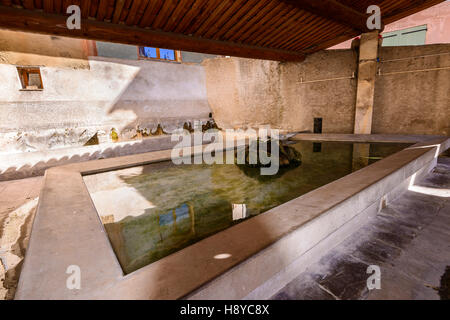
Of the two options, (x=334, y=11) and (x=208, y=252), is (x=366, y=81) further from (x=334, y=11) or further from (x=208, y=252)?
(x=208, y=252)

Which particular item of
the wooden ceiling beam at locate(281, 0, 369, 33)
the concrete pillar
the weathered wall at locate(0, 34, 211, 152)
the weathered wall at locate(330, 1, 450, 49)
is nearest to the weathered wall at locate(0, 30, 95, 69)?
the weathered wall at locate(0, 34, 211, 152)

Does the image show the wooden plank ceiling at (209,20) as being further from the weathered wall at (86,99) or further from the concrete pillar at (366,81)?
the weathered wall at (86,99)

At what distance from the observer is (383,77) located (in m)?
6.34

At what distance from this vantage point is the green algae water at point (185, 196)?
1.98 meters

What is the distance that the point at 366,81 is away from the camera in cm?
636

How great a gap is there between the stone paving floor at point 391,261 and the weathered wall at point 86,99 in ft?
24.5

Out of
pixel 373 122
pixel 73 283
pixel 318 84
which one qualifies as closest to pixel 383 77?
pixel 373 122

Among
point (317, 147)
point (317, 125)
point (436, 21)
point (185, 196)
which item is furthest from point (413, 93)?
point (185, 196)

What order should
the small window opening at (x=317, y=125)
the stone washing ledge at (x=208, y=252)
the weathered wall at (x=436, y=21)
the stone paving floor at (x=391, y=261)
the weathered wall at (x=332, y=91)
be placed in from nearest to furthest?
the stone washing ledge at (x=208, y=252) → the stone paving floor at (x=391, y=261) → the weathered wall at (x=332, y=91) → the small window opening at (x=317, y=125) → the weathered wall at (x=436, y=21)

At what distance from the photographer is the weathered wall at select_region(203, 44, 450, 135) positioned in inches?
228

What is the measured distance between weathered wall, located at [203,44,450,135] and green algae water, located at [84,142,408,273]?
249 cm

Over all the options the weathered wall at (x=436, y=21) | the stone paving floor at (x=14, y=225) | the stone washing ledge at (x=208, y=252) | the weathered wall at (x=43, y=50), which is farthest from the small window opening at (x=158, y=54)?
the weathered wall at (x=436, y=21)

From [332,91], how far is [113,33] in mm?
6544

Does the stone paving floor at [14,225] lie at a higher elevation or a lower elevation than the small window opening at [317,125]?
lower
